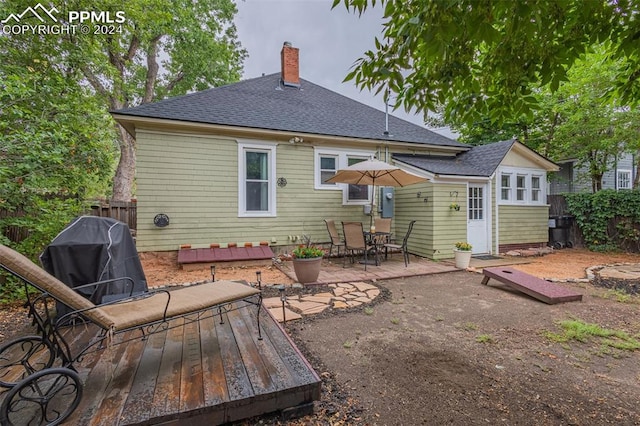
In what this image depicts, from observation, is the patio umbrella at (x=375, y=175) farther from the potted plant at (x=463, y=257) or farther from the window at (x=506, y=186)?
the window at (x=506, y=186)

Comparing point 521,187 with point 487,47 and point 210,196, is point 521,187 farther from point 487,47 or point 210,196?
point 210,196

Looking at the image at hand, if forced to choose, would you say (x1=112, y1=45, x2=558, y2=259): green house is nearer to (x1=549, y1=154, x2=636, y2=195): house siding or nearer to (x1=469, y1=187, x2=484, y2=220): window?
(x1=469, y1=187, x2=484, y2=220): window

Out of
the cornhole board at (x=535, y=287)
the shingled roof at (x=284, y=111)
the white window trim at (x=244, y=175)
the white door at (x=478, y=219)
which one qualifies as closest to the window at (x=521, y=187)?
the white door at (x=478, y=219)

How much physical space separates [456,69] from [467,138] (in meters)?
15.4

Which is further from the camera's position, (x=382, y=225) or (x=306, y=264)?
(x=382, y=225)

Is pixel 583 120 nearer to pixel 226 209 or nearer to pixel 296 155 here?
pixel 296 155

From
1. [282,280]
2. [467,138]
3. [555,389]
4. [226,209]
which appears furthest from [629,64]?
[467,138]

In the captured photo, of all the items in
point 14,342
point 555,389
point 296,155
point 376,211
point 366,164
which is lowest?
point 555,389

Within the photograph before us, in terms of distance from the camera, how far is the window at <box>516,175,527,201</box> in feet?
30.4

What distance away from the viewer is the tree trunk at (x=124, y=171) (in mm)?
12492

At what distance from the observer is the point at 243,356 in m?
2.42

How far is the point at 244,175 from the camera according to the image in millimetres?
7434

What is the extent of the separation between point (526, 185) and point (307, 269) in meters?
8.51

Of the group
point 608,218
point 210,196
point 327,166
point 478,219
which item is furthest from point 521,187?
point 210,196
